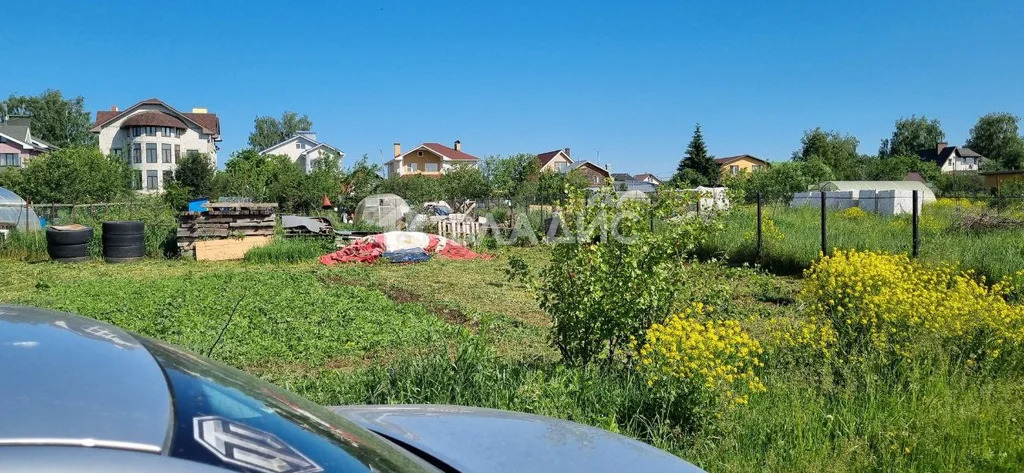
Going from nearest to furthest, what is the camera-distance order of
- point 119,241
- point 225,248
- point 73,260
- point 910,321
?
point 910,321
point 73,260
point 119,241
point 225,248

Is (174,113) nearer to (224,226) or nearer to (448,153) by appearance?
(448,153)

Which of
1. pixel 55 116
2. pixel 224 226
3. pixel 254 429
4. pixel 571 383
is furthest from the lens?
pixel 55 116

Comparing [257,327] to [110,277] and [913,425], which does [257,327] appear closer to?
[913,425]

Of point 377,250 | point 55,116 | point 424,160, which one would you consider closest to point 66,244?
point 377,250

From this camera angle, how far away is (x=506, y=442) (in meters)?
2.34

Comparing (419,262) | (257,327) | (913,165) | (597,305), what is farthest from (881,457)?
(913,165)

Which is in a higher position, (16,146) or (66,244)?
(16,146)

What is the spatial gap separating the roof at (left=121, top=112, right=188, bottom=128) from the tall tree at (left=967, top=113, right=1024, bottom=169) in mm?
91233

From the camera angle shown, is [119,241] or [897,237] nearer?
[897,237]

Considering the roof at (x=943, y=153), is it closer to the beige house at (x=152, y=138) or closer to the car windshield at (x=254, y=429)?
the beige house at (x=152, y=138)

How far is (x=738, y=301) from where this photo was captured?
35.5 feet

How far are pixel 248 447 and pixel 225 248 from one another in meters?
18.3

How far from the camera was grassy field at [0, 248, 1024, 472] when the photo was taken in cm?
410

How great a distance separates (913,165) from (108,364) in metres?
82.0
